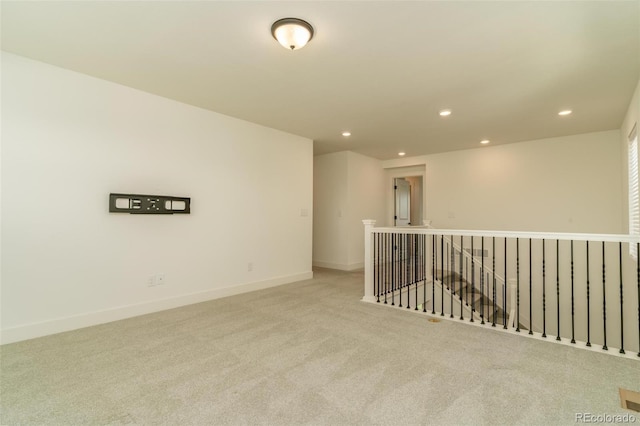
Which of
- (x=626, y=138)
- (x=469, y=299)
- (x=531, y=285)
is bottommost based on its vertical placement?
(x=469, y=299)

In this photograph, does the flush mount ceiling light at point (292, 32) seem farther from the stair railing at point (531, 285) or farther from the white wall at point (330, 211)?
the white wall at point (330, 211)

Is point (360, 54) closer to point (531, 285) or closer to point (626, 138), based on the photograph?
point (531, 285)

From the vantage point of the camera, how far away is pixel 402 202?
26.5 feet

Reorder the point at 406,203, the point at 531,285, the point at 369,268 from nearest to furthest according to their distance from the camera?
the point at 369,268
the point at 531,285
the point at 406,203

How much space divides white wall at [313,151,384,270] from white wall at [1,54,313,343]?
2.11 meters

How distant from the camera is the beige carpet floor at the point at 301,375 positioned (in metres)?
1.72

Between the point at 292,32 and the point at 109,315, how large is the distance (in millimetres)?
3377

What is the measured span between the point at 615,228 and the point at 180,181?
6.79 m

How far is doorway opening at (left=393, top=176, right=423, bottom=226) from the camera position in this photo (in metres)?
7.86

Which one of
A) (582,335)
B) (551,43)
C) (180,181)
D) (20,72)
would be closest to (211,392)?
(180,181)

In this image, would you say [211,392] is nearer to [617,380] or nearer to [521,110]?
[617,380]

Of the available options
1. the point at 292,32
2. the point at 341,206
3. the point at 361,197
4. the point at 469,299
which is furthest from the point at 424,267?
the point at 292,32

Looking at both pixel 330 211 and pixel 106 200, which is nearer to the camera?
pixel 106 200

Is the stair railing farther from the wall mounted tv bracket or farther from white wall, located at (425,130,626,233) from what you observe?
the wall mounted tv bracket
